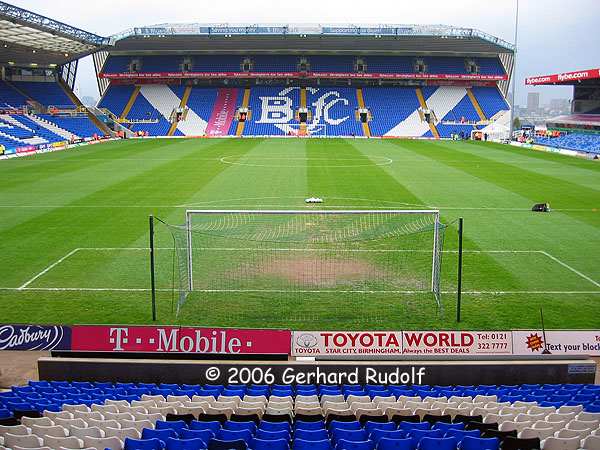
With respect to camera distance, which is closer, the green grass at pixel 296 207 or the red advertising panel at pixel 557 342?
the red advertising panel at pixel 557 342

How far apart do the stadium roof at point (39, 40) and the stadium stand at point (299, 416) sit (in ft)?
144

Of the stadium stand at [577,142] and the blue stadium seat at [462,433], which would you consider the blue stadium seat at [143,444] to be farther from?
the stadium stand at [577,142]

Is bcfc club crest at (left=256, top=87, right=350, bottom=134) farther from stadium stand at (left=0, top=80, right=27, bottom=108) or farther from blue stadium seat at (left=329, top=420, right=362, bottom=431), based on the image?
blue stadium seat at (left=329, top=420, right=362, bottom=431)

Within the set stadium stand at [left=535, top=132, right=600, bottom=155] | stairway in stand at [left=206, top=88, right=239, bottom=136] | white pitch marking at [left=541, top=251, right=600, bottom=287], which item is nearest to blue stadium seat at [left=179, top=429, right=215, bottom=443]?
white pitch marking at [left=541, top=251, right=600, bottom=287]

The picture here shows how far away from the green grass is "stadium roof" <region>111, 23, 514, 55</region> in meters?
28.2

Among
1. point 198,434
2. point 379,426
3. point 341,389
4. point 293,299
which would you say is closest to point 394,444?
point 379,426

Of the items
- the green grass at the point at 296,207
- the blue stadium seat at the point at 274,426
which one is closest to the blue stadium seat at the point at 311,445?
the blue stadium seat at the point at 274,426

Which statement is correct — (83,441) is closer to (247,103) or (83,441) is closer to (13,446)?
(13,446)

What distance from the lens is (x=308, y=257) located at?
20.0 metres

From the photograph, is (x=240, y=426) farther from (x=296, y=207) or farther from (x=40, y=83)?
(x=40, y=83)

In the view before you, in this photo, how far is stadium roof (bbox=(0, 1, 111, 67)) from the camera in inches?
1893

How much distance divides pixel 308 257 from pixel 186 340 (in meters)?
8.16

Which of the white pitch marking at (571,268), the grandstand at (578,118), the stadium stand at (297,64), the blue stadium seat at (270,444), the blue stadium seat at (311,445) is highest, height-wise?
the stadium stand at (297,64)

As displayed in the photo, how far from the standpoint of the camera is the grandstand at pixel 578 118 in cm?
6203
